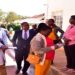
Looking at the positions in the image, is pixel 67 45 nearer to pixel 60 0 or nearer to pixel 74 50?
pixel 74 50

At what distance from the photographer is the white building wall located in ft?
52.8

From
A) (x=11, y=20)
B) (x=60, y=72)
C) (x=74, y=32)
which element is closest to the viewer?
(x=74, y=32)

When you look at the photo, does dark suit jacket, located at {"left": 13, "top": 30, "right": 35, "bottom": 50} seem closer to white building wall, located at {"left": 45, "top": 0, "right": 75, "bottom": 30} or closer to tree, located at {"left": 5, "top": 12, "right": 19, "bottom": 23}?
white building wall, located at {"left": 45, "top": 0, "right": 75, "bottom": 30}

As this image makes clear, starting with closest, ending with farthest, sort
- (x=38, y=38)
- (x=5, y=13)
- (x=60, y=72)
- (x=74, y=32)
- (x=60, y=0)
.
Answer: (x=38, y=38) < (x=74, y=32) < (x=60, y=72) < (x=60, y=0) < (x=5, y=13)

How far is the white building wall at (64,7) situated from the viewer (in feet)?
52.8

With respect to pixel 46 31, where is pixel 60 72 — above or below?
below

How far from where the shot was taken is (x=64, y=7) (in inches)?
677

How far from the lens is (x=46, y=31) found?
6.23 m

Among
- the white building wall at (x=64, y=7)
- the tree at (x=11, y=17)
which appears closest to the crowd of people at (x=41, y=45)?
the white building wall at (x=64, y=7)

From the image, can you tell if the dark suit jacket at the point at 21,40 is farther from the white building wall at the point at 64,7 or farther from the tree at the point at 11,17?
the tree at the point at 11,17

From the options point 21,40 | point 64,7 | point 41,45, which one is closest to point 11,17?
point 64,7

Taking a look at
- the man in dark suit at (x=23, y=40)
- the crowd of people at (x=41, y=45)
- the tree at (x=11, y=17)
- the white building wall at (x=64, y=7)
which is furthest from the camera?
the tree at (x=11, y=17)

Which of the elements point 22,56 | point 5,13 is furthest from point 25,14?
point 22,56

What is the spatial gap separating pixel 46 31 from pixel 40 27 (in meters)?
0.16
